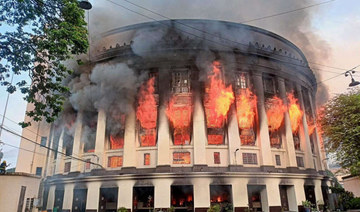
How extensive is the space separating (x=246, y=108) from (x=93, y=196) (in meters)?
16.8

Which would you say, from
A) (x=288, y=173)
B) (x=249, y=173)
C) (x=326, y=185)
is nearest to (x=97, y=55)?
(x=249, y=173)

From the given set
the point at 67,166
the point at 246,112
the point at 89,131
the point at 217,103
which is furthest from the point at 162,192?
the point at 67,166

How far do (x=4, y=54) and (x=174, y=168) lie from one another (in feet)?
50.1

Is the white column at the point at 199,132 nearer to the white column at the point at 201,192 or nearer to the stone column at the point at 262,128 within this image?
the white column at the point at 201,192

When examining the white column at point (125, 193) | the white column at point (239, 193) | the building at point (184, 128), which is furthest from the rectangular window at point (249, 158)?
the white column at point (125, 193)

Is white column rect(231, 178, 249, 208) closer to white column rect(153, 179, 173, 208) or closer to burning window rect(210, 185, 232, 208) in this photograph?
burning window rect(210, 185, 232, 208)

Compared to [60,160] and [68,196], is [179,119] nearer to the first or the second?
[68,196]

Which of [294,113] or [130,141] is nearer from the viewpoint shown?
[130,141]

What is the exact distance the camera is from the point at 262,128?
22953mm

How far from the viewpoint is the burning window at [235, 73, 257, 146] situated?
23.2 m

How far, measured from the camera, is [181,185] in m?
20.3

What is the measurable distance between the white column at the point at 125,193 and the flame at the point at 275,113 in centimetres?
1539

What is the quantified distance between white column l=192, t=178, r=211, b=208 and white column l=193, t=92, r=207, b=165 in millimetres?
1545

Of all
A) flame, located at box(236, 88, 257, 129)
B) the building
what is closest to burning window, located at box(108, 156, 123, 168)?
the building
